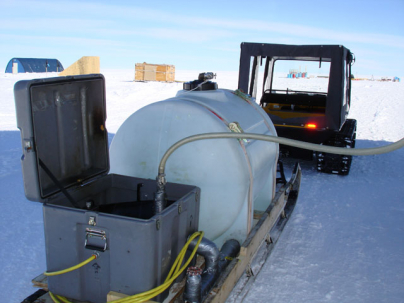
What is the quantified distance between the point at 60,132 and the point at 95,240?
0.80m

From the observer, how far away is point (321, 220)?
4828 millimetres

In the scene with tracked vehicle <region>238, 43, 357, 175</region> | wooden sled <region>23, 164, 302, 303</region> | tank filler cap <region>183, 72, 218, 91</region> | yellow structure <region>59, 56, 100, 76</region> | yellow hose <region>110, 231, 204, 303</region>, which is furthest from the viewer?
yellow structure <region>59, 56, 100, 76</region>

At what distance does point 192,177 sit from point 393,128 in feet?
37.3

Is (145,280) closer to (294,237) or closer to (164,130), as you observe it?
(164,130)

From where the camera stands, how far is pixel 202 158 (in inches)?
116

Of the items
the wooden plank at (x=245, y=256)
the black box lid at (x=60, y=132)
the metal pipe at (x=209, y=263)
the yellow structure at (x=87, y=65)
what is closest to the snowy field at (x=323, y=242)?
the wooden plank at (x=245, y=256)

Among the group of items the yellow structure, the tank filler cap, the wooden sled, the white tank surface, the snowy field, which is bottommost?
the snowy field

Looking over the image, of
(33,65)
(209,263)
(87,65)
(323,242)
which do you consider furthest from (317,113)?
(33,65)

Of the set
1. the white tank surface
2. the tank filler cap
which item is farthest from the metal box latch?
the tank filler cap

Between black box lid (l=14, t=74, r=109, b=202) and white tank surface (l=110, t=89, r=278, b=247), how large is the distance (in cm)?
24

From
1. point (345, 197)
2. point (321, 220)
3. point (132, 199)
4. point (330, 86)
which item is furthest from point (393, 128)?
point (132, 199)

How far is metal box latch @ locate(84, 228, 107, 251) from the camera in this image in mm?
2219

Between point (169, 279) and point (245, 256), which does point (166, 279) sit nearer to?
point (169, 279)

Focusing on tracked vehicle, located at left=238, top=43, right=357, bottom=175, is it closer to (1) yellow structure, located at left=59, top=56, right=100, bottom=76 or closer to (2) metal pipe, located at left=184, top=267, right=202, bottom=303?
(2) metal pipe, located at left=184, top=267, right=202, bottom=303
